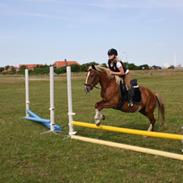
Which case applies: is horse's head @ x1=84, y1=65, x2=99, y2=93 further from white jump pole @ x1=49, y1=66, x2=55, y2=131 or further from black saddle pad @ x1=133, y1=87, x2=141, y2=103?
white jump pole @ x1=49, y1=66, x2=55, y2=131

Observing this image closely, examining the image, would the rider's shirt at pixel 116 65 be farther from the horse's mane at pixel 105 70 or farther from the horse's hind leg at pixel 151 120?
the horse's hind leg at pixel 151 120

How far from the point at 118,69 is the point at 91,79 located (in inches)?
35.4

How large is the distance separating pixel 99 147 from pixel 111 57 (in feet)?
7.45

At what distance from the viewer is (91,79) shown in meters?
9.00

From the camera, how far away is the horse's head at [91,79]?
29.5 feet

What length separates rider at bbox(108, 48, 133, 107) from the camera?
370 inches

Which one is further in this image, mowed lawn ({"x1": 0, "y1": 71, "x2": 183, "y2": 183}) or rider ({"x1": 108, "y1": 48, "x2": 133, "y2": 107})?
rider ({"x1": 108, "y1": 48, "x2": 133, "y2": 107})

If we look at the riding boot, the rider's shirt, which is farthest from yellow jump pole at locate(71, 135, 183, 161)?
the rider's shirt

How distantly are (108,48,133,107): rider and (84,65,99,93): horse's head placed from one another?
1.83ft

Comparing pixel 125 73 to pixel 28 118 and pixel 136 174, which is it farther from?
pixel 28 118

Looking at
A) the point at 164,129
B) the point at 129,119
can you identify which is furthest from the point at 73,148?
the point at 129,119

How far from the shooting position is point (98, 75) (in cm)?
919

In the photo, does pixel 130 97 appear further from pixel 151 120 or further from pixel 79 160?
pixel 79 160

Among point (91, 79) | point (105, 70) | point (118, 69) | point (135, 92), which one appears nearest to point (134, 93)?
point (135, 92)
